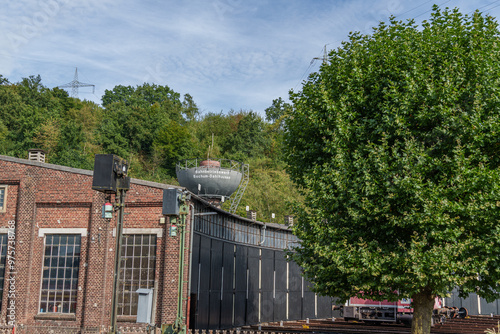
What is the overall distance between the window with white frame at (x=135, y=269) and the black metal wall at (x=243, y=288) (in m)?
1.83

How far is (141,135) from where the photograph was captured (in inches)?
2928

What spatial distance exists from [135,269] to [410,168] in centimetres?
1310

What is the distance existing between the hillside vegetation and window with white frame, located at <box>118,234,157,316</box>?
35080 mm

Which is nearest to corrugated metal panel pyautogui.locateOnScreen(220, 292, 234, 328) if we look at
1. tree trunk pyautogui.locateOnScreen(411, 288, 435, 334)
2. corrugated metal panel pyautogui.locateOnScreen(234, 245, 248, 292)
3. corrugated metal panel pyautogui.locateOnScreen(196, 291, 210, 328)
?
corrugated metal panel pyautogui.locateOnScreen(234, 245, 248, 292)

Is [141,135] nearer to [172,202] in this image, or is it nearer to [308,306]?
[308,306]

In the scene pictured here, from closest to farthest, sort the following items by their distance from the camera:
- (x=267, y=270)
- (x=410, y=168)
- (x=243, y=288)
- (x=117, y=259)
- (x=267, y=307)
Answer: (x=117, y=259)
(x=410, y=168)
(x=243, y=288)
(x=267, y=307)
(x=267, y=270)

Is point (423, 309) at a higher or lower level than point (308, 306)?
higher

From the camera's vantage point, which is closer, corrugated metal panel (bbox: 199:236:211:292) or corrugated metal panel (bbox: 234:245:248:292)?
corrugated metal panel (bbox: 199:236:211:292)

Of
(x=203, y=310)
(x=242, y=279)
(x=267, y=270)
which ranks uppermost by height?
(x=267, y=270)

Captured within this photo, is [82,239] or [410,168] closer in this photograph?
[410,168]

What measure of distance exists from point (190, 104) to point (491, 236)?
8625 cm

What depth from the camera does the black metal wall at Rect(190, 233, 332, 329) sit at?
24.6 meters

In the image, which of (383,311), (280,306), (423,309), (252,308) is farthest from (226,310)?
(423,309)

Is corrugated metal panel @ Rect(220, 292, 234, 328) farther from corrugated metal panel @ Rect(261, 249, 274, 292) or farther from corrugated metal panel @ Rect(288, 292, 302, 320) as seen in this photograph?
corrugated metal panel @ Rect(288, 292, 302, 320)
